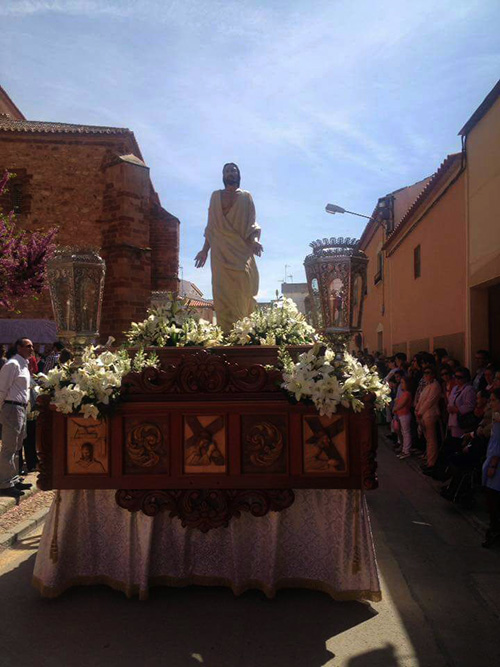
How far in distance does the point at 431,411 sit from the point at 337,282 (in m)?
4.33

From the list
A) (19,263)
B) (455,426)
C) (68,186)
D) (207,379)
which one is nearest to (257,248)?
(207,379)

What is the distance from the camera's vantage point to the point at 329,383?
369 centimetres

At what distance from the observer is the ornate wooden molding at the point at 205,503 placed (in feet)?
12.4

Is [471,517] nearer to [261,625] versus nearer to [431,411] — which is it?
[431,411]

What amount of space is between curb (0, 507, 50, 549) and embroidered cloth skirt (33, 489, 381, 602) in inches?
51.2

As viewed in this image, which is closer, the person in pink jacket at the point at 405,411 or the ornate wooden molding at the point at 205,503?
the ornate wooden molding at the point at 205,503

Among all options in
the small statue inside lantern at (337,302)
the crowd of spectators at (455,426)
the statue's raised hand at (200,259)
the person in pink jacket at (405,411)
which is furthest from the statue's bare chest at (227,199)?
the person in pink jacket at (405,411)

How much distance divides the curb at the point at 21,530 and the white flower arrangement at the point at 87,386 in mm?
1874

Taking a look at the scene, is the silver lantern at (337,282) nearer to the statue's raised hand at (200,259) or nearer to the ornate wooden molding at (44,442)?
the statue's raised hand at (200,259)

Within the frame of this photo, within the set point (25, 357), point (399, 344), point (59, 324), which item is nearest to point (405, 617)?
point (59, 324)

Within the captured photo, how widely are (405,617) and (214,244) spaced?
4.10 metres

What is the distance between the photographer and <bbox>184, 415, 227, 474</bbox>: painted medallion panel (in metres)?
3.82

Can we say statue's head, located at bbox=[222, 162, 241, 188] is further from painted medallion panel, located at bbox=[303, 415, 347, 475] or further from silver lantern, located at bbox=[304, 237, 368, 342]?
painted medallion panel, located at bbox=[303, 415, 347, 475]

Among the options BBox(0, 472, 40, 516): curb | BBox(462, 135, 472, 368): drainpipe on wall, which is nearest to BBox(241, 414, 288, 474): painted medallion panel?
BBox(0, 472, 40, 516): curb
